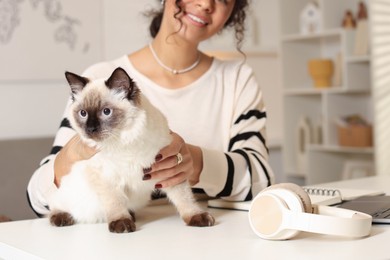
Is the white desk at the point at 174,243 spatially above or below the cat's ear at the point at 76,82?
below

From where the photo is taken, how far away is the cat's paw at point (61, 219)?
48.8 inches

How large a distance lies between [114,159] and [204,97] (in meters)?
0.71

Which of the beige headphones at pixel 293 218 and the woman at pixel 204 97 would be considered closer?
the beige headphones at pixel 293 218

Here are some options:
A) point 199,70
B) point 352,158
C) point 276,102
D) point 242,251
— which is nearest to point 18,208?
point 199,70

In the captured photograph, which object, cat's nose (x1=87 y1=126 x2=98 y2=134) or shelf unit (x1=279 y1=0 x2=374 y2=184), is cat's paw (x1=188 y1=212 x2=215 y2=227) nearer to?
cat's nose (x1=87 y1=126 x2=98 y2=134)

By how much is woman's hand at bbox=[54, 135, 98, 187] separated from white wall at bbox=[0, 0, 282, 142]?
4.86ft

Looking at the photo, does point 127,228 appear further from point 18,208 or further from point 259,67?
point 259,67

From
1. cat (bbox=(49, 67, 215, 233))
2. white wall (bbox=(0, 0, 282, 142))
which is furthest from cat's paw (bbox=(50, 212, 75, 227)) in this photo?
white wall (bbox=(0, 0, 282, 142))

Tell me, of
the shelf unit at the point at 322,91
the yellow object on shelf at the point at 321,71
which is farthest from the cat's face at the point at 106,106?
the yellow object on shelf at the point at 321,71

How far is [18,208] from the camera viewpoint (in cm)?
242

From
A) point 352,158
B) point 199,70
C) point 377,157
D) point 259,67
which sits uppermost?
point 199,70

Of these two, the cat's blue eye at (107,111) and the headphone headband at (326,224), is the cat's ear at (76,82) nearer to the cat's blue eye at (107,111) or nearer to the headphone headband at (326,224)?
the cat's blue eye at (107,111)

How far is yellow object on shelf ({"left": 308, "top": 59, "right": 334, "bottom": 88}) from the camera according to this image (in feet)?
13.1

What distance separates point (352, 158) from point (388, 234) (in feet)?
10.4
